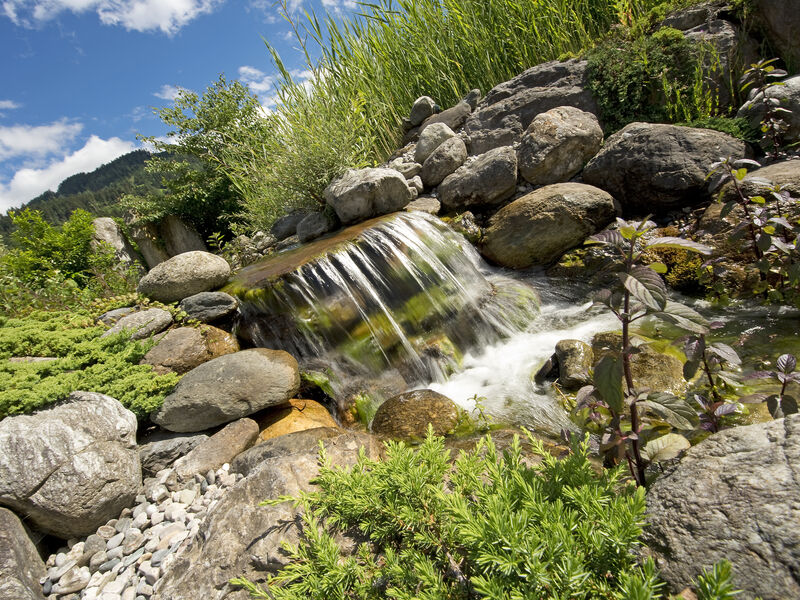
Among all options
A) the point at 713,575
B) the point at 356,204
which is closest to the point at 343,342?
the point at 356,204

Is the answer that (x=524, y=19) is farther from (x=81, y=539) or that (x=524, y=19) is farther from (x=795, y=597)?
(x=81, y=539)

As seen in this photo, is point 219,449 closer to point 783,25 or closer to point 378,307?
point 378,307

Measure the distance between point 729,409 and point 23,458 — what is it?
15.6 feet

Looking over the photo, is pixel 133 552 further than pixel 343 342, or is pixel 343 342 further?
pixel 343 342

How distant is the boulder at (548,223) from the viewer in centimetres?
620

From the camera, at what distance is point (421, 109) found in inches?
410

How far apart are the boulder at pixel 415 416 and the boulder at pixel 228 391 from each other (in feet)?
3.88

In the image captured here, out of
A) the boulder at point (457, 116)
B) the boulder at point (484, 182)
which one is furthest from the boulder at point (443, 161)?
the boulder at point (457, 116)

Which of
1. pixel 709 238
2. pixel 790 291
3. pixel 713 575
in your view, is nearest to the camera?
pixel 713 575

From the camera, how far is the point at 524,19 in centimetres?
902

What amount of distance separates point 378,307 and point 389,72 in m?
8.28

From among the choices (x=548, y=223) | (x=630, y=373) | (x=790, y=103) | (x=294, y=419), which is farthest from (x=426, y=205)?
(x=630, y=373)

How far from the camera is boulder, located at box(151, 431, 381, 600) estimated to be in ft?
6.73

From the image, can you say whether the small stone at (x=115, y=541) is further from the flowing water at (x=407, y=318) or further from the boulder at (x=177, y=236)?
the boulder at (x=177, y=236)
